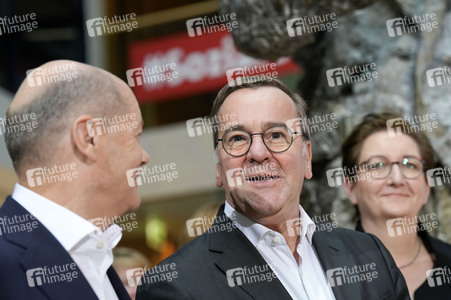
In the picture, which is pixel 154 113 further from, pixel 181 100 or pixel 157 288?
pixel 157 288

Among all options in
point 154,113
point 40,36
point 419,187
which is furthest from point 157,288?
point 40,36

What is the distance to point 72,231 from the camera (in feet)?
5.69

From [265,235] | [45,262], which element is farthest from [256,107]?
[45,262]

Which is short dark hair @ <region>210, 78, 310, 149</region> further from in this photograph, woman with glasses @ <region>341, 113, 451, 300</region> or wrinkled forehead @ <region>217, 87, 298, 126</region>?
woman with glasses @ <region>341, 113, 451, 300</region>

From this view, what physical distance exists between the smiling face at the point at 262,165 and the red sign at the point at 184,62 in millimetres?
6647

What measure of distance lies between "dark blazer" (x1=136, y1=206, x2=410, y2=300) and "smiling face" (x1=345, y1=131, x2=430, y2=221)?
360 mm

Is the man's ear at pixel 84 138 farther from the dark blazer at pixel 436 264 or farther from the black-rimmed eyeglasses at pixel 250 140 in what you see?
the dark blazer at pixel 436 264

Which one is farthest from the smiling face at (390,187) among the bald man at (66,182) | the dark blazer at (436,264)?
the bald man at (66,182)

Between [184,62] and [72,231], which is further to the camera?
[184,62]

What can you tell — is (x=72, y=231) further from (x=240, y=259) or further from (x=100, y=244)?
(x=240, y=259)

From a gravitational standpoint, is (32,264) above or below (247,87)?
below

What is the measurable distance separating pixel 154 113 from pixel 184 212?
161cm

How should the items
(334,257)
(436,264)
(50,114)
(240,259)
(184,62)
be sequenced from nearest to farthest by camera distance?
(50,114)
(240,259)
(334,257)
(436,264)
(184,62)

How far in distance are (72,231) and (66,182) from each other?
5.5 inches
